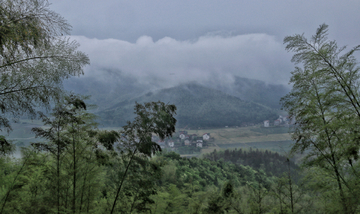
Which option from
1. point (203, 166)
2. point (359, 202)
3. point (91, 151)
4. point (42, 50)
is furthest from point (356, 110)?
point (203, 166)

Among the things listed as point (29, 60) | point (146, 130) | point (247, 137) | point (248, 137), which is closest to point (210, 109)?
point (247, 137)

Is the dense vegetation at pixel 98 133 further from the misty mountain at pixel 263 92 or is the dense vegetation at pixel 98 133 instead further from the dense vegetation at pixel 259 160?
the misty mountain at pixel 263 92

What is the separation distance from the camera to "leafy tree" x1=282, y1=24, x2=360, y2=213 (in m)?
3.04

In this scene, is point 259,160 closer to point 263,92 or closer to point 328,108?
point 328,108

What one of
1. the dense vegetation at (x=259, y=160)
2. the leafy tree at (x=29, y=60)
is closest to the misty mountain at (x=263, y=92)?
the dense vegetation at (x=259, y=160)

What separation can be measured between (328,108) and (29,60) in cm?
511

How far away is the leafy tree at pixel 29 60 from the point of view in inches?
88.4

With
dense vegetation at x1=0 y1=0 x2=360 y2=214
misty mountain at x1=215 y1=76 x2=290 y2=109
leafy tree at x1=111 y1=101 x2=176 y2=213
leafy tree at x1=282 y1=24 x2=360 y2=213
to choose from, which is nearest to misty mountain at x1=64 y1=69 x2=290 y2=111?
misty mountain at x1=215 y1=76 x2=290 y2=109

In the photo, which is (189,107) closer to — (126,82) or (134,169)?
(126,82)

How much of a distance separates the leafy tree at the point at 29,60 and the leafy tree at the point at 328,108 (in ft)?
13.9

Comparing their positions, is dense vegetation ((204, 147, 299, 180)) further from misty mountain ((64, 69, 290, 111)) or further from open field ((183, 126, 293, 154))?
misty mountain ((64, 69, 290, 111))

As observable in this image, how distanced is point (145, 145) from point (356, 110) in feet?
10.9

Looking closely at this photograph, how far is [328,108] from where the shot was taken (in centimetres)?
370

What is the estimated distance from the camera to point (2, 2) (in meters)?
2.25
